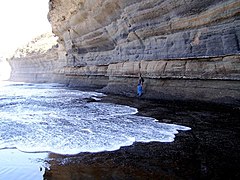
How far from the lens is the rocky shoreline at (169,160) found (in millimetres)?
3623

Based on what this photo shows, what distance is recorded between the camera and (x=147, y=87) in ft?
43.4

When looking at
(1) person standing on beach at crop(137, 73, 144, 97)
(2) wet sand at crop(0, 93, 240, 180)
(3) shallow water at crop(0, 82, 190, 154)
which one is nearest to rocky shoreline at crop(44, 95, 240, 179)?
(2) wet sand at crop(0, 93, 240, 180)

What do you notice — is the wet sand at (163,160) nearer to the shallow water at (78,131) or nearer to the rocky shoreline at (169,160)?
the rocky shoreline at (169,160)

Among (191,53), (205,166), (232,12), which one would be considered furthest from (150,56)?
(205,166)

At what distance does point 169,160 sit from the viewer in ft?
→ 13.8

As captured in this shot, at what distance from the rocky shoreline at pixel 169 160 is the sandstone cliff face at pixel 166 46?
3.46 meters

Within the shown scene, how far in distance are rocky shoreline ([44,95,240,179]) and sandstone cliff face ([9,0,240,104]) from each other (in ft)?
11.3

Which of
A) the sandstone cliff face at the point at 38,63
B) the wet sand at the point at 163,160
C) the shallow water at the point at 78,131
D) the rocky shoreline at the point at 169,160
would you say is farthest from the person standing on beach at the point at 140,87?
the sandstone cliff face at the point at 38,63

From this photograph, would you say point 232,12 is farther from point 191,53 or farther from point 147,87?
point 147,87

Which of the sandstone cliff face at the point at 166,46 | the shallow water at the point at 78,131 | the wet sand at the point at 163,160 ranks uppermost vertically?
the sandstone cliff face at the point at 166,46

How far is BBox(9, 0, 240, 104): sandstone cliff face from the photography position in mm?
9117

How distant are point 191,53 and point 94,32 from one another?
12.0 metres

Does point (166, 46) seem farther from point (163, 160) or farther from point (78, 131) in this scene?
point (163, 160)

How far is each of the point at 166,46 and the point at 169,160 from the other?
352 inches
